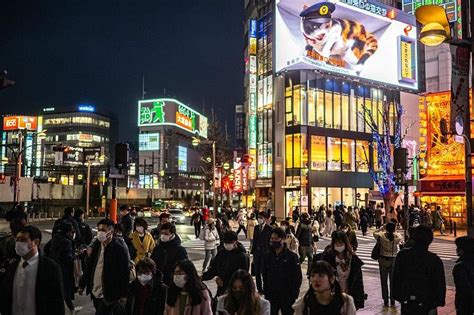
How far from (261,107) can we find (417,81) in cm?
1877

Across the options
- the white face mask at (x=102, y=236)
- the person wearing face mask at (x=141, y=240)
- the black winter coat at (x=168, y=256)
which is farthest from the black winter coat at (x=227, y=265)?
the person wearing face mask at (x=141, y=240)

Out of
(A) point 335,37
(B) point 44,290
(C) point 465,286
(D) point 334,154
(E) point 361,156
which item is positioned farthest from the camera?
(E) point 361,156

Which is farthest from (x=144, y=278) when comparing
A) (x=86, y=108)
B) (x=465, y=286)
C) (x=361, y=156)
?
(x=86, y=108)

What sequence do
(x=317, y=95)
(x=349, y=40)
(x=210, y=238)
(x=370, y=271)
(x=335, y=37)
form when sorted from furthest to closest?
(x=349, y=40)
(x=335, y=37)
(x=317, y=95)
(x=370, y=271)
(x=210, y=238)

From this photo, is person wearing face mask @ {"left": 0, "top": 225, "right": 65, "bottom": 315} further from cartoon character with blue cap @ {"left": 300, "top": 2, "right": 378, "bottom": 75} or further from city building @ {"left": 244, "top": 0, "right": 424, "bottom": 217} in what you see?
cartoon character with blue cap @ {"left": 300, "top": 2, "right": 378, "bottom": 75}

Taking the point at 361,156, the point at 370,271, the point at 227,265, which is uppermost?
the point at 361,156

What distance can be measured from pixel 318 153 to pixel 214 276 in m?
42.3

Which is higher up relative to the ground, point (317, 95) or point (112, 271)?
point (317, 95)

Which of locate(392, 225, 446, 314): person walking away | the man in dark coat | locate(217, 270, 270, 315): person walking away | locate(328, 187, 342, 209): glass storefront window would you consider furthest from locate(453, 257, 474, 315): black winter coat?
locate(328, 187, 342, 209): glass storefront window

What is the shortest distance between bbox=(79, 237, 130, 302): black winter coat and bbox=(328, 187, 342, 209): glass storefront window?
4290cm

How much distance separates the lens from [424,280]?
6.07 m

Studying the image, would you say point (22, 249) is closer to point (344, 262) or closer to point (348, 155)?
point (344, 262)

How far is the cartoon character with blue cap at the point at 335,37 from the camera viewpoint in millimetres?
47688

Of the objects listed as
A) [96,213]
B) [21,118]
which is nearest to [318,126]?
[96,213]
